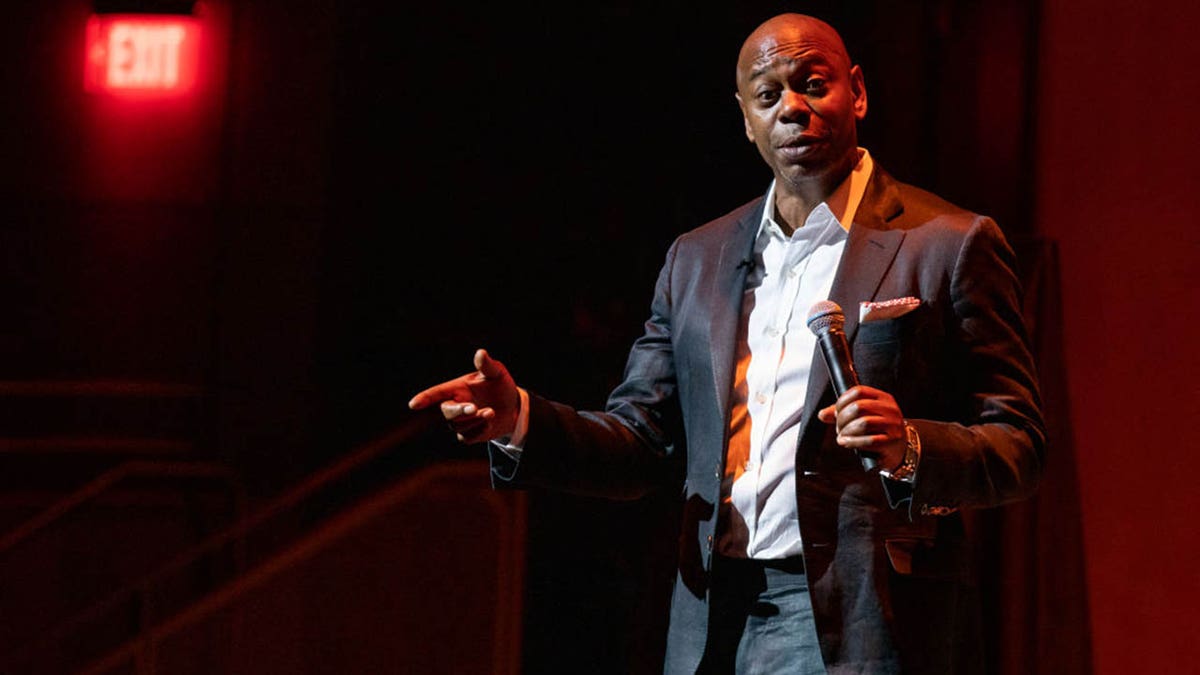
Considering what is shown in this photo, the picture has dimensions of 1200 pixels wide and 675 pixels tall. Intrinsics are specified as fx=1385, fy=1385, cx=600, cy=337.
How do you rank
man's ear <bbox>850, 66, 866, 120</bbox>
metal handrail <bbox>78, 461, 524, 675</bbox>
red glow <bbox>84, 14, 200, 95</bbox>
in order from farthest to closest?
red glow <bbox>84, 14, 200, 95</bbox> < metal handrail <bbox>78, 461, 524, 675</bbox> < man's ear <bbox>850, 66, 866, 120</bbox>

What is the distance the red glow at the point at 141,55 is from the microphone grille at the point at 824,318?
5364 mm

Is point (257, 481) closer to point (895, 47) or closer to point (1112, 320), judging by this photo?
point (895, 47)

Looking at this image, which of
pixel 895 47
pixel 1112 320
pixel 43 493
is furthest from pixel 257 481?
pixel 1112 320

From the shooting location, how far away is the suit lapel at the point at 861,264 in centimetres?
209

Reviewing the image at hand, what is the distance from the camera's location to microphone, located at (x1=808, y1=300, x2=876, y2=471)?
1878 millimetres

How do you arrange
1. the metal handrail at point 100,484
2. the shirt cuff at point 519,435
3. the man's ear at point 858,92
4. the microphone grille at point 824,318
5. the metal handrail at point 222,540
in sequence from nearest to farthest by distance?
the microphone grille at point 824,318
the shirt cuff at point 519,435
the man's ear at point 858,92
the metal handrail at point 222,540
the metal handrail at point 100,484

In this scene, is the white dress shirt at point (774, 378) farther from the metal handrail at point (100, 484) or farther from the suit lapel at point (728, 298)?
the metal handrail at point (100, 484)

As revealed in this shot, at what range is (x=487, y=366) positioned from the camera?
2146 mm

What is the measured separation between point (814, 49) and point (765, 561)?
88 centimetres

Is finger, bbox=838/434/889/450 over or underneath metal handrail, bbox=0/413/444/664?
over

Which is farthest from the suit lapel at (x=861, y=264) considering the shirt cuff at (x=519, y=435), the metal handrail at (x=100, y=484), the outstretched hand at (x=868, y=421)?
the metal handrail at (x=100, y=484)

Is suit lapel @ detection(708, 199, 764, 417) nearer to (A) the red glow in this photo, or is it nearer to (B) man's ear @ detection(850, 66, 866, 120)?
(B) man's ear @ detection(850, 66, 866, 120)

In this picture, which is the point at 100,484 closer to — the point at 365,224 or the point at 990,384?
the point at 365,224

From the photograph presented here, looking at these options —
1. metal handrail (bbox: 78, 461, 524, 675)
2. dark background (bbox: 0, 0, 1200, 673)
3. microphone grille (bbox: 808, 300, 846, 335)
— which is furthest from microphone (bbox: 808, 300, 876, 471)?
dark background (bbox: 0, 0, 1200, 673)
